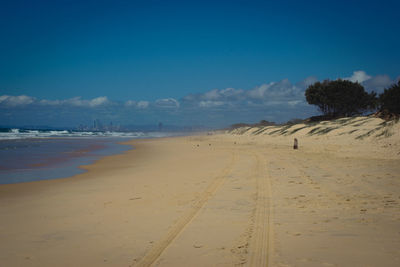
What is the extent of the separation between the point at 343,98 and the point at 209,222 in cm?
5631

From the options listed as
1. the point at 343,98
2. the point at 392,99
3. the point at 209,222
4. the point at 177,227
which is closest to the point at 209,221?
the point at 209,222

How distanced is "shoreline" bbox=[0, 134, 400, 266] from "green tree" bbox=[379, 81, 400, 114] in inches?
1356

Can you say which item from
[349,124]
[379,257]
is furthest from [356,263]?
[349,124]

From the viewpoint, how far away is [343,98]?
2154 inches

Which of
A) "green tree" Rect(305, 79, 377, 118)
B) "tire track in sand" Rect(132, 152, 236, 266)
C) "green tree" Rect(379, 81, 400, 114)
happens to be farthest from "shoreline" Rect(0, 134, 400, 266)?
"green tree" Rect(305, 79, 377, 118)

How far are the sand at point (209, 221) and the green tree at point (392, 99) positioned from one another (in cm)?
3357

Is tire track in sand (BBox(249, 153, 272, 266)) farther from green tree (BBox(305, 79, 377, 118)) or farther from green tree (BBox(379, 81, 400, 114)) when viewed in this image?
green tree (BBox(305, 79, 377, 118))

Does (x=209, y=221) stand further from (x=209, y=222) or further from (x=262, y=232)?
(x=262, y=232)

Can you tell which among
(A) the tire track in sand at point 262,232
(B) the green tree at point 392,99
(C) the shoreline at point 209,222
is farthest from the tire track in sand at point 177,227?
(B) the green tree at point 392,99

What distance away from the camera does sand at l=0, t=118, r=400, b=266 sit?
161 inches

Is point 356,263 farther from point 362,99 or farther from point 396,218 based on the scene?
point 362,99

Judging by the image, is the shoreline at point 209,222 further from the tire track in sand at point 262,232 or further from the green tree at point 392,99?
the green tree at point 392,99

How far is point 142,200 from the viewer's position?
7535 mm

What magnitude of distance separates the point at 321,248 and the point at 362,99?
59332 mm
